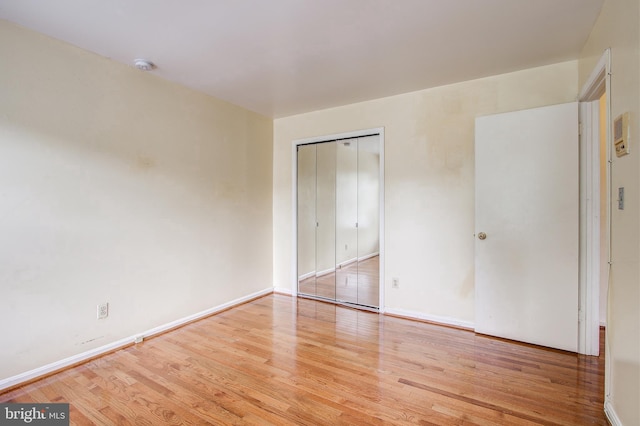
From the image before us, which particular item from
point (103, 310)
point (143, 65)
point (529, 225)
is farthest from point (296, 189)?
point (529, 225)

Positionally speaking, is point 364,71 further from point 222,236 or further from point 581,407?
point 581,407

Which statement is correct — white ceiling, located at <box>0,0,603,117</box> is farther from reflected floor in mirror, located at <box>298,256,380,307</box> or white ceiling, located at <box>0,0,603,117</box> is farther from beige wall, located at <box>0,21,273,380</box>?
reflected floor in mirror, located at <box>298,256,380,307</box>

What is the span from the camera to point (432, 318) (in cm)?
314

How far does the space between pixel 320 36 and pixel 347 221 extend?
7.25 feet

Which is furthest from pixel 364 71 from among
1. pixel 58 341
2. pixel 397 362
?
pixel 58 341

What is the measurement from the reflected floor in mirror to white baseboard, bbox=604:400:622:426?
2.04 m

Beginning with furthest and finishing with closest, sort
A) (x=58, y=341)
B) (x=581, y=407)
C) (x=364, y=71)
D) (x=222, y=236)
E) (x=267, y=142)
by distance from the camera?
(x=267, y=142)
(x=222, y=236)
(x=364, y=71)
(x=58, y=341)
(x=581, y=407)

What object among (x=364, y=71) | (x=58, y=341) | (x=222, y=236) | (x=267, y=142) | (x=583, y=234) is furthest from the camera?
(x=267, y=142)

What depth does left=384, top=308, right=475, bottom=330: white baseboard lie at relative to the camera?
2.98m

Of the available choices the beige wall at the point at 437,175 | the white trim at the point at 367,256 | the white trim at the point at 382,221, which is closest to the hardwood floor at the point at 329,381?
the beige wall at the point at 437,175

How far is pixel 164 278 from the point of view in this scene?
9.61 feet

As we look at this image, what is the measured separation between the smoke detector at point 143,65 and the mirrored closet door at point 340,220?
1.93 metres

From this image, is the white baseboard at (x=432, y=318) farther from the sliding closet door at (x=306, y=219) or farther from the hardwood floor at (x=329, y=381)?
the sliding closet door at (x=306, y=219)

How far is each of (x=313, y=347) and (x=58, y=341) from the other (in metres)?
1.91
